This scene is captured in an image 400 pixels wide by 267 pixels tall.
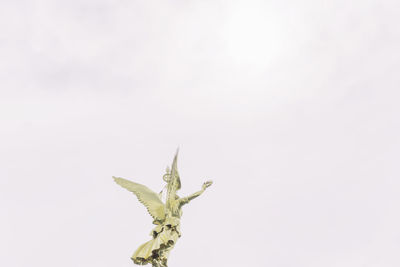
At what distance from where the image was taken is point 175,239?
1188 inches

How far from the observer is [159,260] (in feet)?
98.3

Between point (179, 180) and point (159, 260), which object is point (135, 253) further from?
point (179, 180)

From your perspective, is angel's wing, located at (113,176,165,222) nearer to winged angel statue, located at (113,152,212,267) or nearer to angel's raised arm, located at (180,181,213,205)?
winged angel statue, located at (113,152,212,267)

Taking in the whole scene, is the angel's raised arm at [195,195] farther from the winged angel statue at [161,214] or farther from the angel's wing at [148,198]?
the angel's wing at [148,198]

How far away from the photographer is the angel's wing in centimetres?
3091

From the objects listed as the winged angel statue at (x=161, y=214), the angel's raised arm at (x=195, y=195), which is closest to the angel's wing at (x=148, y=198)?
the winged angel statue at (x=161, y=214)

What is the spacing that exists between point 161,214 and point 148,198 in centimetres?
93

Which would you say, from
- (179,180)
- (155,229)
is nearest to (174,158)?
(179,180)

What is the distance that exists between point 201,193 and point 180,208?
3.28ft

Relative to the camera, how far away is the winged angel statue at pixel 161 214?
2995 centimetres

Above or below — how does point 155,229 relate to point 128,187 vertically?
below

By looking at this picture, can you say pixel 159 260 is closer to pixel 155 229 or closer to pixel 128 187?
pixel 155 229

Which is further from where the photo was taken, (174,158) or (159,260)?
(174,158)

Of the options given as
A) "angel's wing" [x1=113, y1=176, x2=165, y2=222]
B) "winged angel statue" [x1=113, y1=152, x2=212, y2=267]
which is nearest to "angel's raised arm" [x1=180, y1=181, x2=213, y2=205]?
"winged angel statue" [x1=113, y1=152, x2=212, y2=267]
